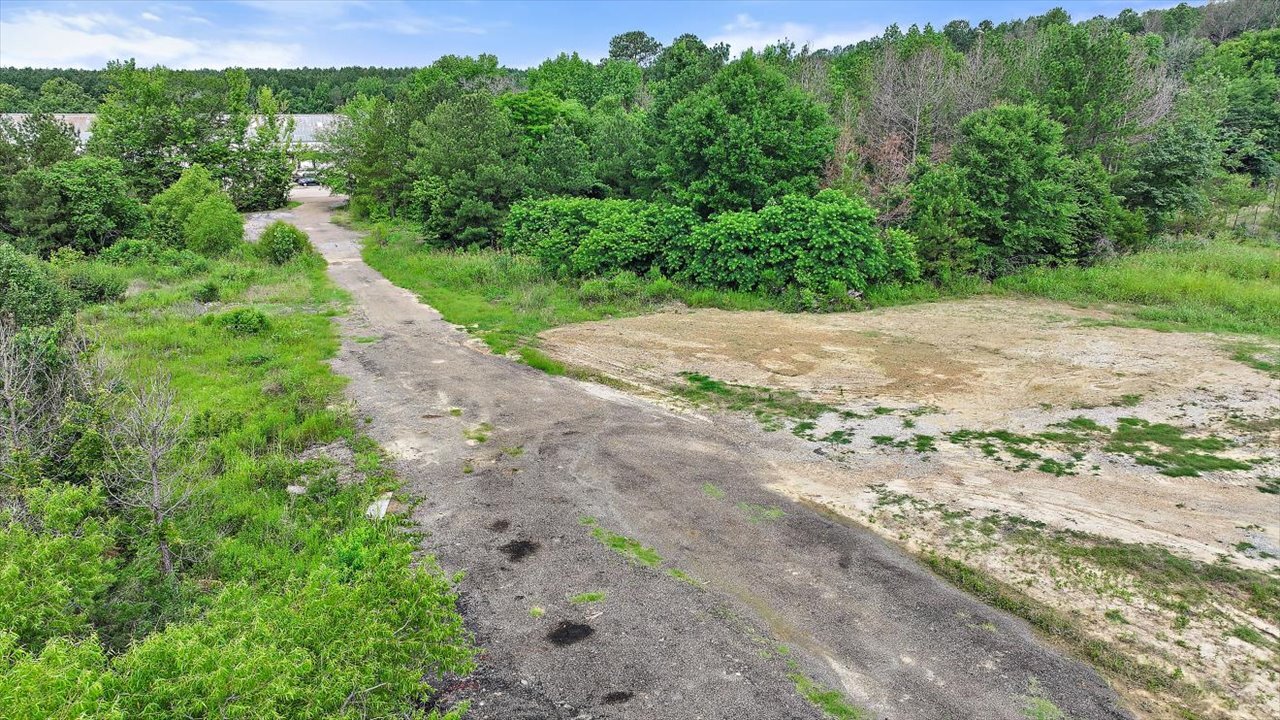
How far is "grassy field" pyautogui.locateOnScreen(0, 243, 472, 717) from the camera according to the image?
4.13 metres

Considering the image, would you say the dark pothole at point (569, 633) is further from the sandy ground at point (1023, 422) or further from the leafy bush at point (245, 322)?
the leafy bush at point (245, 322)

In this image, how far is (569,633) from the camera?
7.43m

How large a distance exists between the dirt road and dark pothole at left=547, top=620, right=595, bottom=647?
2cm

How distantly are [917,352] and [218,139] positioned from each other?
49.4 meters

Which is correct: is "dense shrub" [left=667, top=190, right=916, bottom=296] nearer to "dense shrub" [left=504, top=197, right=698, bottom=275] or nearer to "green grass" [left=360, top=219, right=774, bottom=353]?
"green grass" [left=360, top=219, right=774, bottom=353]

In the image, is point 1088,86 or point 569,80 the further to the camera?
point 569,80

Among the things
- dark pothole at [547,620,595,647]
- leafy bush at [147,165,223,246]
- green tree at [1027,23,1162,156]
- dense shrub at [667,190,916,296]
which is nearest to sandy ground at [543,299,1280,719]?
dense shrub at [667,190,916,296]

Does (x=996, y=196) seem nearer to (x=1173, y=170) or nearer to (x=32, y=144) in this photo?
(x=1173, y=170)

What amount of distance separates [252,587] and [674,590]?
4.56m

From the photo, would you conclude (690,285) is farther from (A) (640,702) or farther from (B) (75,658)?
(B) (75,658)

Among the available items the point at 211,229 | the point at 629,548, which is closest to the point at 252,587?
the point at 629,548

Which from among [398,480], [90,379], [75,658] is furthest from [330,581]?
[90,379]

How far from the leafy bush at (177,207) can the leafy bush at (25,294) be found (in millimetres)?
16605

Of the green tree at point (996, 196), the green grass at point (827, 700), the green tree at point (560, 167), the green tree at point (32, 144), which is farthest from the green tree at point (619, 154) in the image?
the green grass at point (827, 700)
